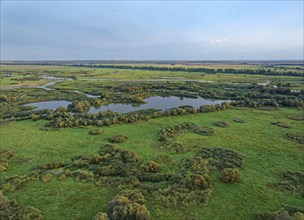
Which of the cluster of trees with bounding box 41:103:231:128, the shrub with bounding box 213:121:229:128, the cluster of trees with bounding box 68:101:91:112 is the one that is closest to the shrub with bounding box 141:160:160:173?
the cluster of trees with bounding box 41:103:231:128

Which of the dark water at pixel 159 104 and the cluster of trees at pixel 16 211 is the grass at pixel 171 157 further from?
the dark water at pixel 159 104

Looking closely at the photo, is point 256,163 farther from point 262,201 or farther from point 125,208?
point 125,208

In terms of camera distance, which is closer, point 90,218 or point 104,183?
point 90,218

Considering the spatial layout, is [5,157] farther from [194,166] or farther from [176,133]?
[176,133]

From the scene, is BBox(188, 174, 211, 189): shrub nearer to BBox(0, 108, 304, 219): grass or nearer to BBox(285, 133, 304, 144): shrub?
BBox(0, 108, 304, 219): grass

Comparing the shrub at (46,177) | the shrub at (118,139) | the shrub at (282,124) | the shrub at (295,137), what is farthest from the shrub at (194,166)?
the shrub at (282,124)

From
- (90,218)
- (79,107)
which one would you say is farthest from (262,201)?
(79,107)

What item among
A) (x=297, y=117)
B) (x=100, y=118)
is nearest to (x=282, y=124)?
(x=297, y=117)
